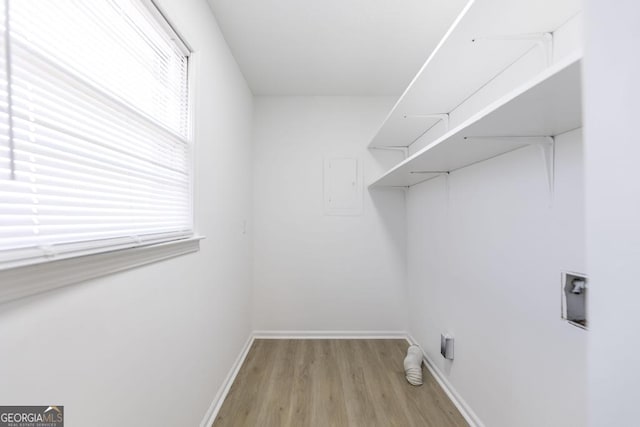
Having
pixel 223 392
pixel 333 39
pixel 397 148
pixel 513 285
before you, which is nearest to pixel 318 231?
pixel 397 148

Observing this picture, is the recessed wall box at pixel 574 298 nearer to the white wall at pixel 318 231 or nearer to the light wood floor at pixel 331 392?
the light wood floor at pixel 331 392

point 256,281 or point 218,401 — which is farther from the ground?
point 256,281

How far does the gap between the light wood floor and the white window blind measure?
4.49ft

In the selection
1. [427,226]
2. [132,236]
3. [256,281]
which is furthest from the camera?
[256,281]

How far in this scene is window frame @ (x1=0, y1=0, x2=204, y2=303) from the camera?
0.61m

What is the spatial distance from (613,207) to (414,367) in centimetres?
221

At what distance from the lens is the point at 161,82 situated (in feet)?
4.18

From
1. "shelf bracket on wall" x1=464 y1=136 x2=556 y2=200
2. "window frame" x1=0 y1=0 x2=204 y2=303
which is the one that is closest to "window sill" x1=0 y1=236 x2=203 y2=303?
"window frame" x1=0 y1=0 x2=204 y2=303

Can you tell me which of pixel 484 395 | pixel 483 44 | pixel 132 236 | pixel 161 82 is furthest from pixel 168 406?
pixel 483 44

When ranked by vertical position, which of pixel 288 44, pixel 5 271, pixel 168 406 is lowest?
pixel 168 406

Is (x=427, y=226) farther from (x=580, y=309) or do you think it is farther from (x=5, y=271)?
(x=5, y=271)

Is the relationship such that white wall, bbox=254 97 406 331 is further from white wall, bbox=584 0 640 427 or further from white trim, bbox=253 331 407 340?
white wall, bbox=584 0 640 427

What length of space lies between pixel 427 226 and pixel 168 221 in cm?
200

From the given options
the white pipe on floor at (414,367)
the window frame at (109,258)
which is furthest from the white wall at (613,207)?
the white pipe on floor at (414,367)
